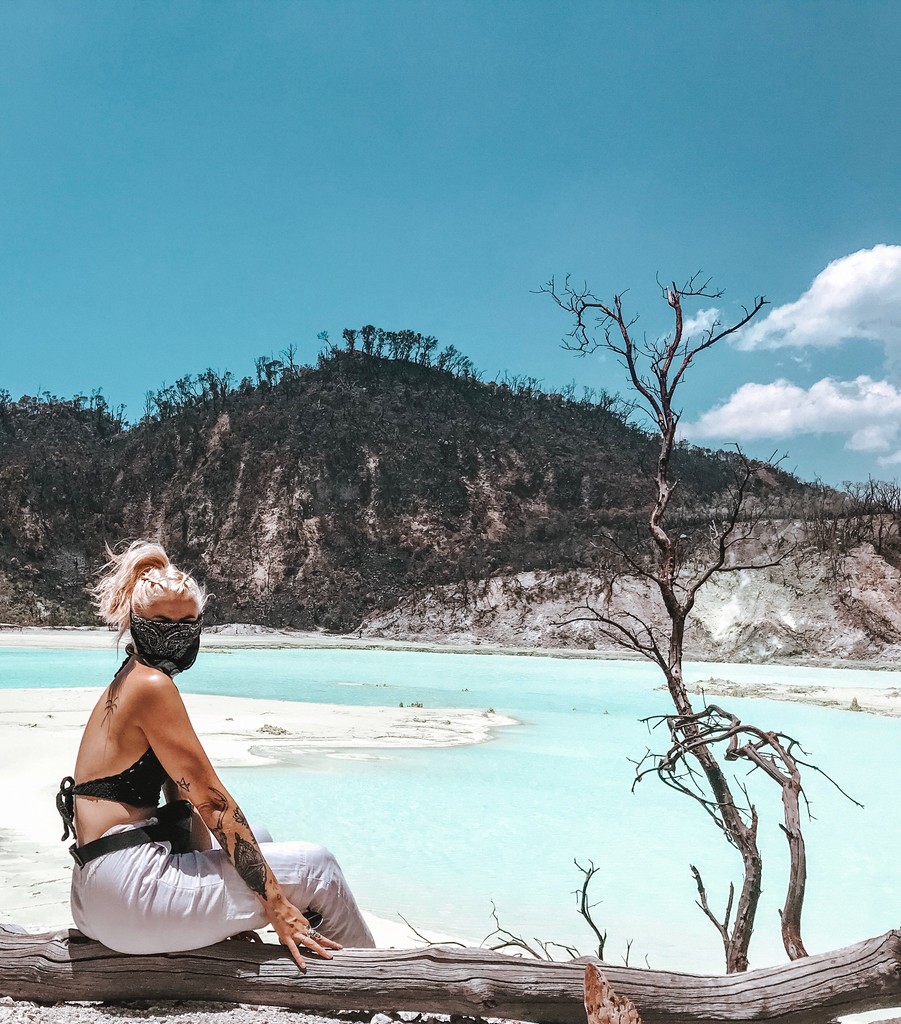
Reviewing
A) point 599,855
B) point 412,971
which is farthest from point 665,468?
point 599,855

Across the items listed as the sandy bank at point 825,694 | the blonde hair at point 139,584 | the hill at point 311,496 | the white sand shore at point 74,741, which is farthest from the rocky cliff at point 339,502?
the blonde hair at point 139,584

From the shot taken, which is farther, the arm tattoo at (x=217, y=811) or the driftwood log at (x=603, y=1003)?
the arm tattoo at (x=217, y=811)

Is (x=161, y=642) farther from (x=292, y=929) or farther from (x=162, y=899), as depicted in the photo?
(x=292, y=929)

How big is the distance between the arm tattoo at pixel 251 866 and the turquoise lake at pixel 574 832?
300cm

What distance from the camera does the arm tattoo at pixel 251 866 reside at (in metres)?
2.40

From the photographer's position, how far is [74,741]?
1027cm

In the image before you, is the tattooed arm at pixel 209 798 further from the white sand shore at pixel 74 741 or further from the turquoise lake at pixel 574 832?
the turquoise lake at pixel 574 832

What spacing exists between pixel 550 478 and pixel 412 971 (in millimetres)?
57868

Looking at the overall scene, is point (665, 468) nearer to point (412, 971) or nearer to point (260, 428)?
point (412, 971)

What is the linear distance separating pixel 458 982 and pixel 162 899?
829 mm

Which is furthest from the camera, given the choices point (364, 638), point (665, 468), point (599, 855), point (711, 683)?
point (364, 638)

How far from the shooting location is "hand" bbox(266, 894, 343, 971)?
241cm

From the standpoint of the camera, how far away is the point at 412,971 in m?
2.40

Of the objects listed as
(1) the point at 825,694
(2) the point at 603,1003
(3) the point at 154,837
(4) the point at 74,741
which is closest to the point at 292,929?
(3) the point at 154,837
